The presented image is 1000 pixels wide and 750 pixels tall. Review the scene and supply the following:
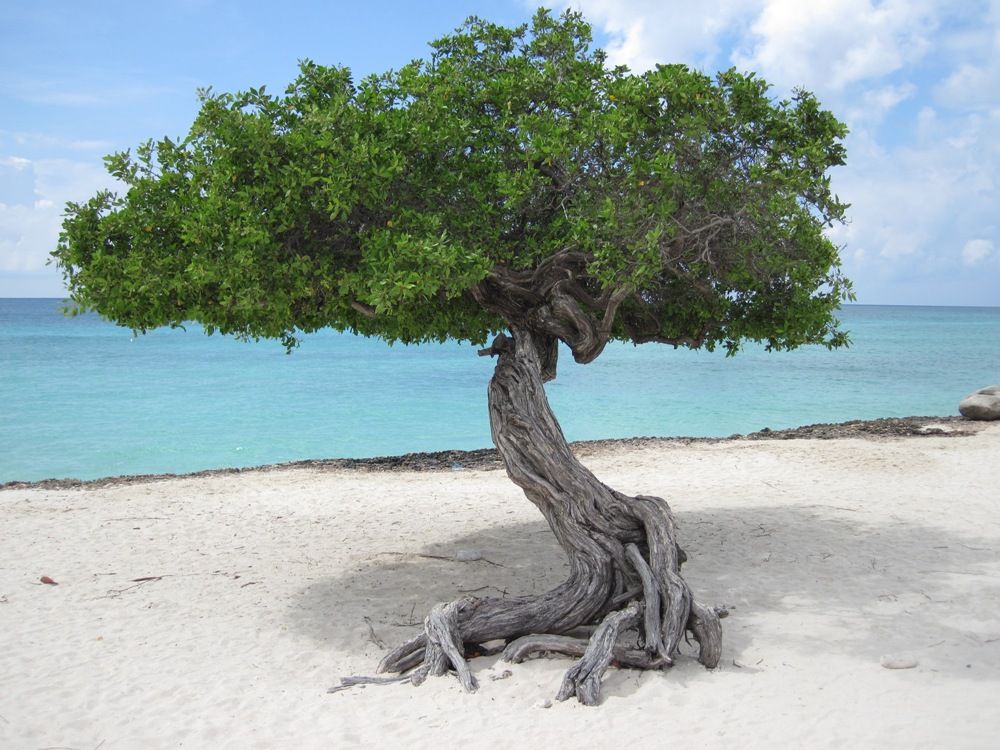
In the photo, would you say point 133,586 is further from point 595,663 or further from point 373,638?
point 595,663

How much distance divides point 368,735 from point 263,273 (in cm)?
359

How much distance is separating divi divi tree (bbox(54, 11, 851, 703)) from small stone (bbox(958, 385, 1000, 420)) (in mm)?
13515

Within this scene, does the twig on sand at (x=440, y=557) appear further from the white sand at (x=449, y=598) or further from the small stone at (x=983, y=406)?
the small stone at (x=983, y=406)

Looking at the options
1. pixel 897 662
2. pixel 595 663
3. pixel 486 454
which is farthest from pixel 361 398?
pixel 897 662

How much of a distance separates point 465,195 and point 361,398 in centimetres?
2773

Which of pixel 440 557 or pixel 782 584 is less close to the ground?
pixel 782 584

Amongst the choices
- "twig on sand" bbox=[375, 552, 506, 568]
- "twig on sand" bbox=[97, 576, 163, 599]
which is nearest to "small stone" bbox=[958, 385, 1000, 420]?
"twig on sand" bbox=[375, 552, 506, 568]

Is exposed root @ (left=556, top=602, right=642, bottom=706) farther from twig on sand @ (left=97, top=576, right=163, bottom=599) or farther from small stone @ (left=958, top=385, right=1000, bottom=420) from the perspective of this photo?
small stone @ (left=958, top=385, right=1000, bottom=420)

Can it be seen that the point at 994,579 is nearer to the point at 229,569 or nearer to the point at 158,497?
the point at 229,569

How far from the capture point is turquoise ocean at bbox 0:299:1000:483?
2505 centimetres

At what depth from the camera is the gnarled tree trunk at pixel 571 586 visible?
283 inches

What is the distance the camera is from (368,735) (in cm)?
627

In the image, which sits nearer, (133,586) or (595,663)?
(595,663)

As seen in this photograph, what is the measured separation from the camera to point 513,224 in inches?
325
